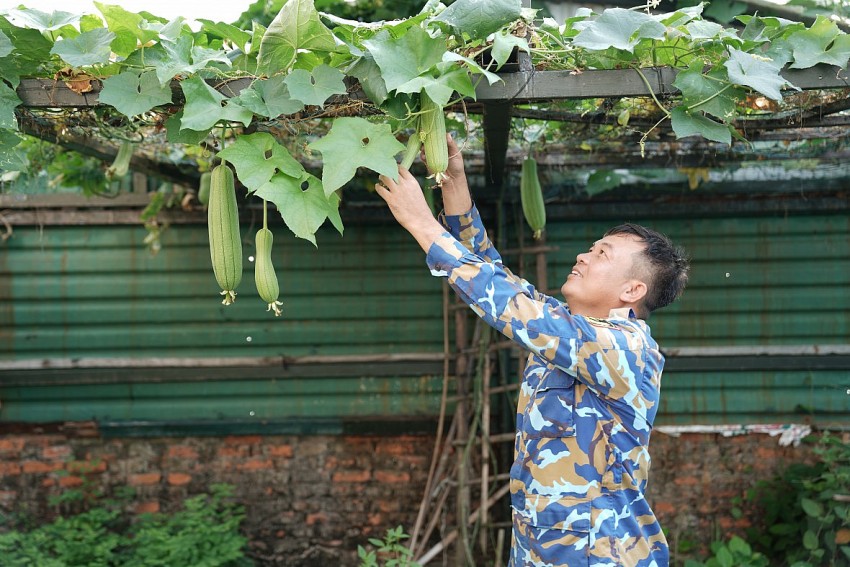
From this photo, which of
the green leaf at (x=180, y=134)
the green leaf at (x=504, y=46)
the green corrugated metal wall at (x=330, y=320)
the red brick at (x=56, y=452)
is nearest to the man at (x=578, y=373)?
the green leaf at (x=504, y=46)

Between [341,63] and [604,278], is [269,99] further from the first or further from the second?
[604,278]

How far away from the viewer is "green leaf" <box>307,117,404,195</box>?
219cm

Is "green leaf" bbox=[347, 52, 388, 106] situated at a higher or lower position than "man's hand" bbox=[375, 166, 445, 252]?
higher

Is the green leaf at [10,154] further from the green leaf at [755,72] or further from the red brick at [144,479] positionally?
the red brick at [144,479]

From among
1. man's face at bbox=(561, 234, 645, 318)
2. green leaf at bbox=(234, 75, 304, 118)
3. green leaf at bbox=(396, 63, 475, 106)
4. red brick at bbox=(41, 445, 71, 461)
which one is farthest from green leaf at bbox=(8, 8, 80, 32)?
red brick at bbox=(41, 445, 71, 461)

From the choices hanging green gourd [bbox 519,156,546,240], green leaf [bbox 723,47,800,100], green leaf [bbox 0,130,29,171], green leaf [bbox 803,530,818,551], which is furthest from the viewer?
green leaf [bbox 803,530,818,551]

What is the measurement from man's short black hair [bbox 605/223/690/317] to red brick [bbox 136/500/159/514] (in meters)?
4.30

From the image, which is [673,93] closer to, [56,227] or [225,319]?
[225,319]

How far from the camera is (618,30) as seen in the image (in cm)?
240

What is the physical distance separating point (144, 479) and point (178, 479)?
0.25 metres

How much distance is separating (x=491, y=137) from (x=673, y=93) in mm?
958

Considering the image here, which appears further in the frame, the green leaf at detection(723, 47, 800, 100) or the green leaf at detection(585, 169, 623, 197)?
the green leaf at detection(585, 169, 623, 197)

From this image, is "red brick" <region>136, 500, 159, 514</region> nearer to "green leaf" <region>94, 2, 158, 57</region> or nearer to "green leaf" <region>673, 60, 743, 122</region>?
"green leaf" <region>94, 2, 158, 57</region>

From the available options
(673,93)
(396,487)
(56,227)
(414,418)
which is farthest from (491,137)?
(56,227)
